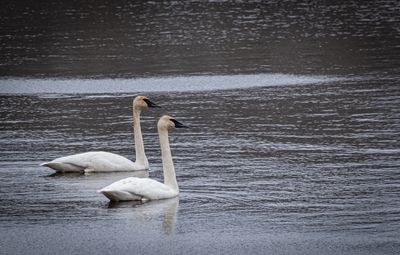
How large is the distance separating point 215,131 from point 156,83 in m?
6.15

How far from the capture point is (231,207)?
13.1m

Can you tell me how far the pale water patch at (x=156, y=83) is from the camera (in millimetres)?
23859

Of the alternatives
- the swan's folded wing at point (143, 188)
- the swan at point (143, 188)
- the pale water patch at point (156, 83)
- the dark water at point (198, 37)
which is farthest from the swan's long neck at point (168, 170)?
the dark water at point (198, 37)

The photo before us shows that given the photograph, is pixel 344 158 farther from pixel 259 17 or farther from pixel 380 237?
pixel 259 17

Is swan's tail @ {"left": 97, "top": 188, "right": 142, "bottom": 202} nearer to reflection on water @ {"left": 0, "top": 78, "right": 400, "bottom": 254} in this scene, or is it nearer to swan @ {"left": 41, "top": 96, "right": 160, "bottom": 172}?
reflection on water @ {"left": 0, "top": 78, "right": 400, "bottom": 254}

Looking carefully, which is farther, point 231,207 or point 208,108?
point 208,108

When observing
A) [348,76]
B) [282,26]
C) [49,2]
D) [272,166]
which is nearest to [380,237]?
[272,166]

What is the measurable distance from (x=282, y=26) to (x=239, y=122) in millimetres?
16185

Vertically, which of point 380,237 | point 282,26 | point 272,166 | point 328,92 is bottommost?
point 380,237

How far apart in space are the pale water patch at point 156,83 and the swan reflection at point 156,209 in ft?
32.6

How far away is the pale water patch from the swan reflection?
994 centimetres

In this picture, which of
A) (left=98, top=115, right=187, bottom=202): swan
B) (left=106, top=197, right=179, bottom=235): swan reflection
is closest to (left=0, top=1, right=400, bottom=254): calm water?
(left=106, top=197, right=179, bottom=235): swan reflection

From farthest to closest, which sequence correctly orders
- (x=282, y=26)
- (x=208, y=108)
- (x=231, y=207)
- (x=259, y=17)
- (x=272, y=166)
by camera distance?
(x=259, y=17) < (x=282, y=26) < (x=208, y=108) < (x=272, y=166) < (x=231, y=207)

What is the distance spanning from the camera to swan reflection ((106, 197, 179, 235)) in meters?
12.6
